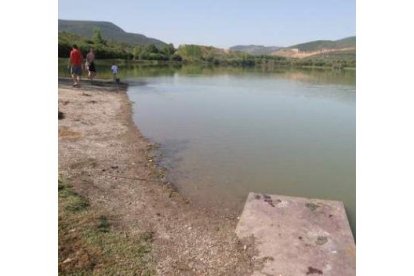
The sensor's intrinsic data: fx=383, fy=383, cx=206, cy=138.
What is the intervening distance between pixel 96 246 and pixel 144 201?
190 cm

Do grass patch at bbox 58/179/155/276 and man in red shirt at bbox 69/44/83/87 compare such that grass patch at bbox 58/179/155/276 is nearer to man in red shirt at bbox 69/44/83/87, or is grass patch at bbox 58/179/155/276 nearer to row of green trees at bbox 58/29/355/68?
man in red shirt at bbox 69/44/83/87

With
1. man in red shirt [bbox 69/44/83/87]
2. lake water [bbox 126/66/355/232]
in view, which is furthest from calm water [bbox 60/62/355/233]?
man in red shirt [bbox 69/44/83/87]

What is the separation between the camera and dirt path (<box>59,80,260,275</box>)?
5191 mm

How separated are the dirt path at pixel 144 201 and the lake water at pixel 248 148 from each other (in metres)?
0.68

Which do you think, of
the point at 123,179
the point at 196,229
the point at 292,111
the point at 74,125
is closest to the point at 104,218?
the point at 196,229

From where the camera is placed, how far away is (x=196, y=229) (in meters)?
6.16

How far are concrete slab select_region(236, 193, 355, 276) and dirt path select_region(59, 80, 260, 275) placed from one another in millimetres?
279

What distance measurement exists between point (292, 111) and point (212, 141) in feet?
29.6

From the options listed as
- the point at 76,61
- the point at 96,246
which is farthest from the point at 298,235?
the point at 76,61

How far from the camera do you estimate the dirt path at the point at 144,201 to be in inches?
204

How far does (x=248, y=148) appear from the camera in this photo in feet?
38.7

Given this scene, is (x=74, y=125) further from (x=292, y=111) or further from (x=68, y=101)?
(x=292, y=111)

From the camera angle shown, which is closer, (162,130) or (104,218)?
(104,218)
